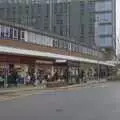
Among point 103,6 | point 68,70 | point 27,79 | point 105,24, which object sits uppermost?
point 103,6

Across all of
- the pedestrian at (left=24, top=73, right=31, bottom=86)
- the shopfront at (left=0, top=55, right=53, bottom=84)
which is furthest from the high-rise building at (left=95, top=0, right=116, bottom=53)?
the pedestrian at (left=24, top=73, right=31, bottom=86)

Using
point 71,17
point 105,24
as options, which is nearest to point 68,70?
point 71,17

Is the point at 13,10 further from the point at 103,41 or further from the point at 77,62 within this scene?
the point at 77,62

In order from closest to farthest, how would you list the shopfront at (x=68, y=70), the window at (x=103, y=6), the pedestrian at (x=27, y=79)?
1. the pedestrian at (x=27, y=79)
2. the shopfront at (x=68, y=70)
3. the window at (x=103, y=6)

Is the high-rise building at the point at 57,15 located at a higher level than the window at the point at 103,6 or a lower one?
lower

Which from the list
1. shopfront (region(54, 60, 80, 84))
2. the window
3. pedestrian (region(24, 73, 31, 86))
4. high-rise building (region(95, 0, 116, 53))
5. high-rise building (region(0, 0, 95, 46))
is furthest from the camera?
the window

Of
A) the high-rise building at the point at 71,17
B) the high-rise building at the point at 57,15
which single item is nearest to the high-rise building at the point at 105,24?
the high-rise building at the point at 71,17

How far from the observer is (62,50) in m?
73.0

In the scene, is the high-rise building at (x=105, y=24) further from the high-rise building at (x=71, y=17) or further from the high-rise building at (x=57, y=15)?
the high-rise building at (x=57, y=15)

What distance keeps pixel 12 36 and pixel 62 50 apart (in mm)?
21305

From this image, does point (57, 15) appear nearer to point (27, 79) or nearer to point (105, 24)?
point (105, 24)

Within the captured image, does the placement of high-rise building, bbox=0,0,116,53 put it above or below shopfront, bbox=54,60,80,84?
above

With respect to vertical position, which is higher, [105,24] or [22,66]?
[105,24]

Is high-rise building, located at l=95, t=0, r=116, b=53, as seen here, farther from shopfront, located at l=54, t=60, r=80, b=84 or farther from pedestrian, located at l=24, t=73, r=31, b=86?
pedestrian, located at l=24, t=73, r=31, b=86
